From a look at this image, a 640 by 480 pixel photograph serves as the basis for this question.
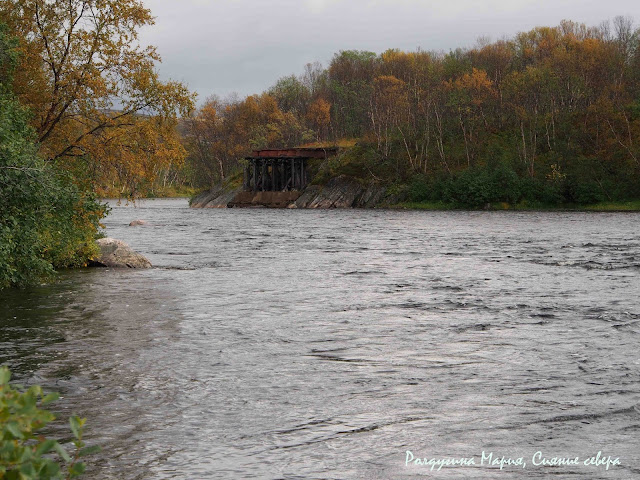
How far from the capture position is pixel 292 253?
37375mm

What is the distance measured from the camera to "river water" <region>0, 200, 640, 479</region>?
9445mm

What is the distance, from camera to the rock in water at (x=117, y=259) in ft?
102

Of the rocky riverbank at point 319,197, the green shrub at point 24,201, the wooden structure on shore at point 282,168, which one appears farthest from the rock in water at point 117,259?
the wooden structure on shore at point 282,168

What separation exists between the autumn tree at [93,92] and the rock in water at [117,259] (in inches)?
161

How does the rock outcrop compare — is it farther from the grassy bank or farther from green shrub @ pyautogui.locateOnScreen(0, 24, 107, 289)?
green shrub @ pyautogui.locateOnScreen(0, 24, 107, 289)

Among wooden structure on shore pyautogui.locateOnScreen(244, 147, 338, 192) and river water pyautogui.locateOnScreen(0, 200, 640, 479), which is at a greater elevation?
wooden structure on shore pyautogui.locateOnScreen(244, 147, 338, 192)

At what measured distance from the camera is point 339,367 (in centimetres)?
1396

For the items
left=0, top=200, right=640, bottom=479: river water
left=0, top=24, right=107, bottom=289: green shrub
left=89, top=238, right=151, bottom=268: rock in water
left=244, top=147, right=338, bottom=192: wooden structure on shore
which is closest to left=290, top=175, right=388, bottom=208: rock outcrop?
left=244, top=147, right=338, bottom=192: wooden structure on shore

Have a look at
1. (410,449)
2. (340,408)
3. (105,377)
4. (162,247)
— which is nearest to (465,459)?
(410,449)

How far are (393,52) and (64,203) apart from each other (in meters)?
145

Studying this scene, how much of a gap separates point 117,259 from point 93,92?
7.07 metres

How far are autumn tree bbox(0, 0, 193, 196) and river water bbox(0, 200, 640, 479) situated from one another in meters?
4.27

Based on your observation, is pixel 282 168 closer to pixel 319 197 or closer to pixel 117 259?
pixel 319 197

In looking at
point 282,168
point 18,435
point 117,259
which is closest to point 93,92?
point 117,259
